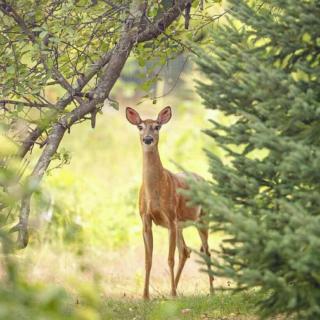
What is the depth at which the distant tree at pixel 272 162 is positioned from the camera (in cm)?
574

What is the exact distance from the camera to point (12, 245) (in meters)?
2.91

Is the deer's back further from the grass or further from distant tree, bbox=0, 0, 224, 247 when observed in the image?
distant tree, bbox=0, 0, 224, 247

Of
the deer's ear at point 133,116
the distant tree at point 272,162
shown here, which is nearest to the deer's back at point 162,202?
the deer's ear at point 133,116

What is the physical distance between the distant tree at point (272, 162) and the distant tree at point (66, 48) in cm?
261

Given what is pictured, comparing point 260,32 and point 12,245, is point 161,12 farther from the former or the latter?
point 12,245

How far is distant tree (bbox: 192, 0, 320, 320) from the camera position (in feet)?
18.8

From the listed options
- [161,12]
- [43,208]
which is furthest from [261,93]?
[161,12]

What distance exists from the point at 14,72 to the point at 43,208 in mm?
6516

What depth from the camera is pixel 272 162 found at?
20.8 ft

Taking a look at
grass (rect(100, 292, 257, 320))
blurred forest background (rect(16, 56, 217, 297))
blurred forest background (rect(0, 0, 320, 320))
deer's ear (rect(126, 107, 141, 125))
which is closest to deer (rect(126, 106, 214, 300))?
deer's ear (rect(126, 107, 141, 125))

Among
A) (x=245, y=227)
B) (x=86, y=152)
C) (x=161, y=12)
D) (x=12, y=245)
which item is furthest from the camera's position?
(x=86, y=152)

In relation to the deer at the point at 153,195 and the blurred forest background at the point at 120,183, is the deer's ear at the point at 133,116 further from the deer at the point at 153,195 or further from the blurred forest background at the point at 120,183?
the blurred forest background at the point at 120,183

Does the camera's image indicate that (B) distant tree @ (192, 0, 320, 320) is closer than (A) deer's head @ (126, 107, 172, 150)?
Yes

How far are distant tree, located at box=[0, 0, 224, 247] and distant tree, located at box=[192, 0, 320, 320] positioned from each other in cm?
261
